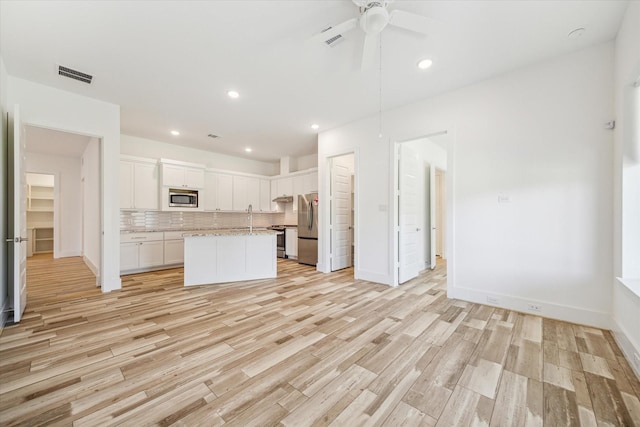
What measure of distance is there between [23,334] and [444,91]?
5584 millimetres

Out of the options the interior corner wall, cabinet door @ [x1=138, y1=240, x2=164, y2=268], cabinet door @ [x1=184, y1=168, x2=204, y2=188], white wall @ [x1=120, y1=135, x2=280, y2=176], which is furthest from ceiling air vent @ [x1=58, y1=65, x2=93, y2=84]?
cabinet door @ [x1=138, y1=240, x2=164, y2=268]

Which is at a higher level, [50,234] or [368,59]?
[368,59]

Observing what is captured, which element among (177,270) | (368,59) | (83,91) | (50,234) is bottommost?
(177,270)

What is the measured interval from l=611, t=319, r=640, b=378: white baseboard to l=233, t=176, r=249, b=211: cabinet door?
698 centimetres

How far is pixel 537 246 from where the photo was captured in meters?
2.90

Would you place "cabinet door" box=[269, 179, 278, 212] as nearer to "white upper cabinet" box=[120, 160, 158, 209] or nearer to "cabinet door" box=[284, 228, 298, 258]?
"cabinet door" box=[284, 228, 298, 258]

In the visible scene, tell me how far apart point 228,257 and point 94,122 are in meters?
2.83

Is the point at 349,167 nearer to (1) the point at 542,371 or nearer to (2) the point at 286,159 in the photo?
(2) the point at 286,159

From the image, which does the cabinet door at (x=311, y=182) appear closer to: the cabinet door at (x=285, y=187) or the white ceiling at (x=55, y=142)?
the cabinet door at (x=285, y=187)

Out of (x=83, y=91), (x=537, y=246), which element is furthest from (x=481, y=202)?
(x=83, y=91)

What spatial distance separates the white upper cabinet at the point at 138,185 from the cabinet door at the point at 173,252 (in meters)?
0.88

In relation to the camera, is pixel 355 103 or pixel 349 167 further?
pixel 349 167

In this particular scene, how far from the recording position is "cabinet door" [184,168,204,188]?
5934 mm

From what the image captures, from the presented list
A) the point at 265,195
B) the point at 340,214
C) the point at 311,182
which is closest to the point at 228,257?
the point at 340,214
